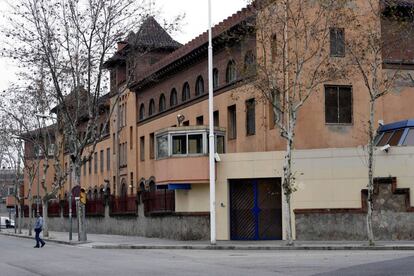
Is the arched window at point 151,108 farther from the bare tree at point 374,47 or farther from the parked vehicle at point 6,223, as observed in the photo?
the parked vehicle at point 6,223

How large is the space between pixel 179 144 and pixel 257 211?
560 centimetres

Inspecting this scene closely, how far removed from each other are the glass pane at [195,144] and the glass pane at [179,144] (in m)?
0.28

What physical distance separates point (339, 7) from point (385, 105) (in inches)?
351

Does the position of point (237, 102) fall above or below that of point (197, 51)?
below

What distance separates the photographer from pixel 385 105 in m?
38.7

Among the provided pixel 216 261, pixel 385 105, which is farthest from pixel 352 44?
pixel 216 261

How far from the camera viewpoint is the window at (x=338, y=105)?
125 ft

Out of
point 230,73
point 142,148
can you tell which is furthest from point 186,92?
point 142,148

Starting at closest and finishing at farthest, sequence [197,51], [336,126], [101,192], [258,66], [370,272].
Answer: [370,272] → [258,66] → [336,126] → [197,51] → [101,192]

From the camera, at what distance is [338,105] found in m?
38.1

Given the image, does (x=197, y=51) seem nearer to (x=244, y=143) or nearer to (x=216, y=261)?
(x=244, y=143)

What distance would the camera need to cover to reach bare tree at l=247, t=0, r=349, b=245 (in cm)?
3095

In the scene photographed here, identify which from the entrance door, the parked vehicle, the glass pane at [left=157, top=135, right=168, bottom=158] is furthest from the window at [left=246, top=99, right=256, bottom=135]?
the parked vehicle

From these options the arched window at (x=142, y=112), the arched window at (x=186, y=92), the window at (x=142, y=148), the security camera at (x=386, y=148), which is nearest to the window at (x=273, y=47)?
the security camera at (x=386, y=148)
